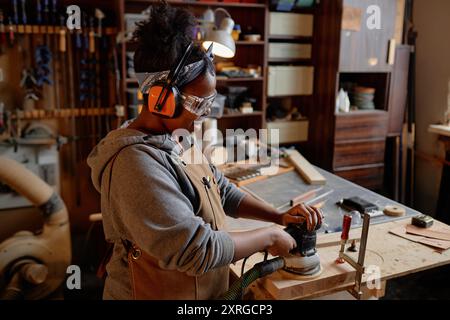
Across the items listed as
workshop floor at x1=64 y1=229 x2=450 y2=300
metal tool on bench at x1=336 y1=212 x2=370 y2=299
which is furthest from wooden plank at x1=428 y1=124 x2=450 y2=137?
metal tool on bench at x1=336 y1=212 x2=370 y2=299

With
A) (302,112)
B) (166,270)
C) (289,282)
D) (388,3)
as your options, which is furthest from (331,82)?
(166,270)

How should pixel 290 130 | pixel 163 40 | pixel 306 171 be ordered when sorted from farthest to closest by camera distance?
1. pixel 290 130
2. pixel 306 171
3. pixel 163 40

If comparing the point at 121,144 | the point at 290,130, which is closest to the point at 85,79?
the point at 290,130

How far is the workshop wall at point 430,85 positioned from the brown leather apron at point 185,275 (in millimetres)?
2986

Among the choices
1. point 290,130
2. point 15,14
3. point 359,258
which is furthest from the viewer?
point 290,130

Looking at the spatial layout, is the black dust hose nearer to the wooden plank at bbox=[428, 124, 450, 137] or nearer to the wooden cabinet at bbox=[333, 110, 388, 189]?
the wooden plank at bbox=[428, 124, 450, 137]

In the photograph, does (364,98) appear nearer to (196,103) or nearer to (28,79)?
(28,79)

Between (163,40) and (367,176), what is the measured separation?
10.5ft

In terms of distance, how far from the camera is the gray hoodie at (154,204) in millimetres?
961

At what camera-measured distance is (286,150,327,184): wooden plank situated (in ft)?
7.72

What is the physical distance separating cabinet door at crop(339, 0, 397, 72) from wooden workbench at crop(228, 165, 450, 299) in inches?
81.0

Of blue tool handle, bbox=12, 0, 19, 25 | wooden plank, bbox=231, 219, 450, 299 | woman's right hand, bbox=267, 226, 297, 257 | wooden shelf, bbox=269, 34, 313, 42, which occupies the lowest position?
wooden plank, bbox=231, 219, 450, 299

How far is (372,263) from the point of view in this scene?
4.80 ft

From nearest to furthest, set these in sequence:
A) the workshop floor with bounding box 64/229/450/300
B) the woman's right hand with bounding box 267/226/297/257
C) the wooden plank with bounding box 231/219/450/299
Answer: the woman's right hand with bounding box 267/226/297/257 < the wooden plank with bounding box 231/219/450/299 < the workshop floor with bounding box 64/229/450/300
